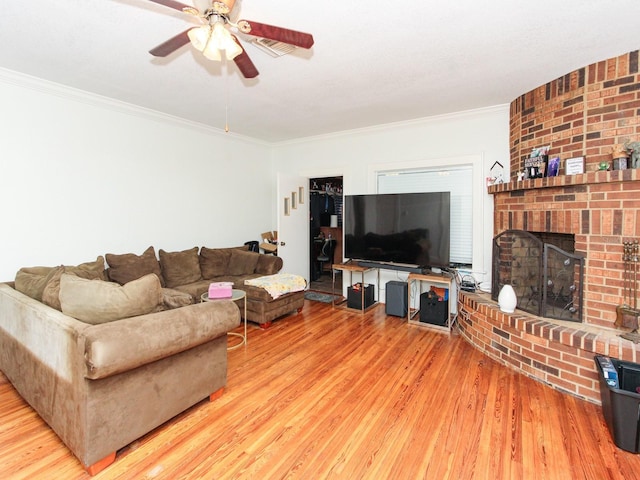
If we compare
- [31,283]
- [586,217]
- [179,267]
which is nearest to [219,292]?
[179,267]

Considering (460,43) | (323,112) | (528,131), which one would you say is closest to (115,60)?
(323,112)

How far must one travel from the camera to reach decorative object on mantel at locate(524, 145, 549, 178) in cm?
303

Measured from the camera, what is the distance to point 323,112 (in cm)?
395

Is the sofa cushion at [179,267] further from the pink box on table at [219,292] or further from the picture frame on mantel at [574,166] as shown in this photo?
the picture frame on mantel at [574,166]

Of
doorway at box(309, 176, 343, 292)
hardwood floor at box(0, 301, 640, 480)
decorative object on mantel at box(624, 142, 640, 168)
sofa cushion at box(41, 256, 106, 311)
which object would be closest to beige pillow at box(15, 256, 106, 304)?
sofa cushion at box(41, 256, 106, 311)

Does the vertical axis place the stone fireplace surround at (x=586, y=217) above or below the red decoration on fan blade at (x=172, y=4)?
below

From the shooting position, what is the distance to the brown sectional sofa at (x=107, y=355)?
1.59 metres

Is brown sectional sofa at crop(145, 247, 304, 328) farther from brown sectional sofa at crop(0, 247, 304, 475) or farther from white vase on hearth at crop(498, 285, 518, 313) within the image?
white vase on hearth at crop(498, 285, 518, 313)

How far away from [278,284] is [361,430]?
2.11 m

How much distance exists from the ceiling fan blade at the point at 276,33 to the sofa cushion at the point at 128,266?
2822 millimetres

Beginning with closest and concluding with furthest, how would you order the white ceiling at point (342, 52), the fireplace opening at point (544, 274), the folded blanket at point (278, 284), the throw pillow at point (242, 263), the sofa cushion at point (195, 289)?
the white ceiling at point (342, 52) → the fireplace opening at point (544, 274) → the sofa cushion at point (195, 289) → the folded blanket at point (278, 284) → the throw pillow at point (242, 263)

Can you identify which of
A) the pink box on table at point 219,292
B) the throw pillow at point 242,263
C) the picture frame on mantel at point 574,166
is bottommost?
the pink box on table at point 219,292

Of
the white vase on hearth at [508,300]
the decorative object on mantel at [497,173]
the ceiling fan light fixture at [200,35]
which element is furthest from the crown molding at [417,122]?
the ceiling fan light fixture at [200,35]

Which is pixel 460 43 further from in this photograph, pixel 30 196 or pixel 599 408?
pixel 30 196
